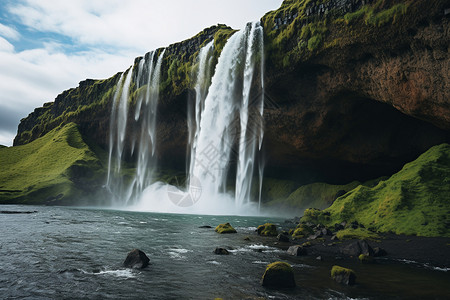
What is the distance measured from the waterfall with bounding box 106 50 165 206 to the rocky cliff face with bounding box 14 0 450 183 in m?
5.24

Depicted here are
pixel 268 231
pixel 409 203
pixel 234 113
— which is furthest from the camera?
pixel 234 113

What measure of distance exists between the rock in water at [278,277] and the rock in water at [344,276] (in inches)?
65.0

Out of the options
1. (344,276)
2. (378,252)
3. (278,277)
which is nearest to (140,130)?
(378,252)

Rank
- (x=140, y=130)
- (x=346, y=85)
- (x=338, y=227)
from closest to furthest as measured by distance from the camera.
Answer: (x=338, y=227) → (x=346, y=85) → (x=140, y=130)

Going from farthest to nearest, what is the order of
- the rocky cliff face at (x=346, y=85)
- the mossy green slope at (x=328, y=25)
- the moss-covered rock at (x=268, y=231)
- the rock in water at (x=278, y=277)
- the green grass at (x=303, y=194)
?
the green grass at (x=303, y=194), the mossy green slope at (x=328, y=25), the rocky cliff face at (x=346, y=85), the moss-covered rock at (x=268, y=231), the rock in water at (x=278, y=277)

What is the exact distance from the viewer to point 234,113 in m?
43.3

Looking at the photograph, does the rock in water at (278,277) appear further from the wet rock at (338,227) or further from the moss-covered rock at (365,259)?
the wet rock at (338,227)

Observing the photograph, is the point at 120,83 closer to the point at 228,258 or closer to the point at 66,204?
the point at 66,204

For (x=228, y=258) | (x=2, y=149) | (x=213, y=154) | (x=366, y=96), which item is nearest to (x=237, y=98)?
(x=213, y=154)

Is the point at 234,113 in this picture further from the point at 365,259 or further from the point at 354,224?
the point at 365,259

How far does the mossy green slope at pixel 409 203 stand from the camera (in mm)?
17531

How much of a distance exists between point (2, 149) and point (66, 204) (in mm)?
53822

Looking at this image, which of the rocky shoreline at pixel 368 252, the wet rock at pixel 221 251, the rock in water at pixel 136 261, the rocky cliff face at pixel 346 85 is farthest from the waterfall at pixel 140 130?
the rock in water at pixel 136 261

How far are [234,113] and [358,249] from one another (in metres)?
31.8
